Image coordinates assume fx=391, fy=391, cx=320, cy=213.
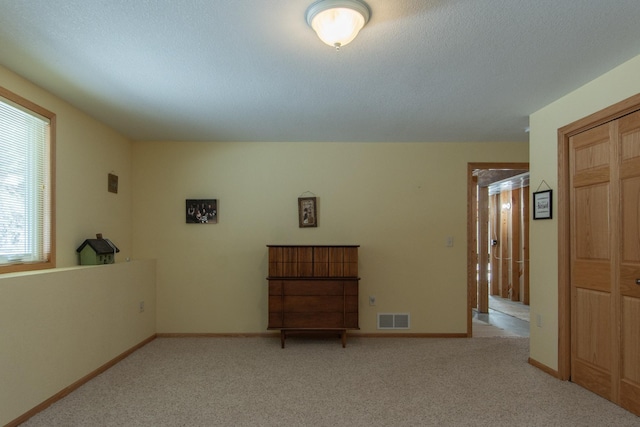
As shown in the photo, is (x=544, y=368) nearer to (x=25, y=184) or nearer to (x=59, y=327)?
(x=59, y=327)

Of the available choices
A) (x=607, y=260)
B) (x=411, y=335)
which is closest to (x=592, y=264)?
(x=607, y=260)

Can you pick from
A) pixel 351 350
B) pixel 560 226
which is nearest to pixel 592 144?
pixel 560 226

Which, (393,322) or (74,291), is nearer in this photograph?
(74,291)

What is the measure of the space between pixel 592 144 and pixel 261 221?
325 cm

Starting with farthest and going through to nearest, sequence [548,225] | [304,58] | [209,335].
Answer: [209,335], [548,225], [304,58]

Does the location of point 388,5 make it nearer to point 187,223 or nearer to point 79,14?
point 79,14

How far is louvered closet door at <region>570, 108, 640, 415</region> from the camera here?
258cm

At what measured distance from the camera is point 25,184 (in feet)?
9.19

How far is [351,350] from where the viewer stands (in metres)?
4.00

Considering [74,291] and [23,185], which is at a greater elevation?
[23,185]

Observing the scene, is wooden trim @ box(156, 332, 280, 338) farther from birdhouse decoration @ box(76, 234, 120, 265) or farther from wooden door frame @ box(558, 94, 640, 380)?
wooden door frame @ box(558, 94, 640, 380)

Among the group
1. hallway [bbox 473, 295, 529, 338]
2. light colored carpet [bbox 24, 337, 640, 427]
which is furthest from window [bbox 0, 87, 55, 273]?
hallway [bbox 473, 295, 529, 338]

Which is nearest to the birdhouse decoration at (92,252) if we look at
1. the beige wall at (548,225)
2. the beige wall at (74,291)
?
the beige wall at (74,291)

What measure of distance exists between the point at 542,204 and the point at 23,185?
409cm
